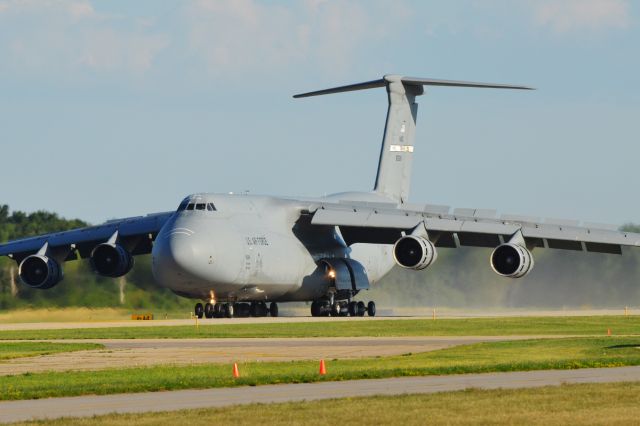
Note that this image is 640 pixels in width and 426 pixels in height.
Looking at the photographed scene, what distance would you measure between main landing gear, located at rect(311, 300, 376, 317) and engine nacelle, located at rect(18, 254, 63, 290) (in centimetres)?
991

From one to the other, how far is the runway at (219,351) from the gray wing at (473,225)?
14.0m

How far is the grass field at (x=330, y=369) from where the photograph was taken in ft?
63.7

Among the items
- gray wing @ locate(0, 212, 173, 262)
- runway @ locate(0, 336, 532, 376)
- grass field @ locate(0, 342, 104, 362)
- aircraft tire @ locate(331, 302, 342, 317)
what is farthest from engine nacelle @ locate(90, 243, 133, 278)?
grass field @ locate(0, 342, 104, 362)

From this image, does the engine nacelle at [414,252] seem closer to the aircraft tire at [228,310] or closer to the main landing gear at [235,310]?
the aircraft tire at [228,310]

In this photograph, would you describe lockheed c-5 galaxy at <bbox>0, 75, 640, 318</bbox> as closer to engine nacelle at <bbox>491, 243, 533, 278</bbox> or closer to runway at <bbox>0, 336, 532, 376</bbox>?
engine nacelle at <bbox>491, 243, 533, 278</bbox>

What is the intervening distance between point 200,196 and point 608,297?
67.2 ft

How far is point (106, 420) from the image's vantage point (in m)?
15.0

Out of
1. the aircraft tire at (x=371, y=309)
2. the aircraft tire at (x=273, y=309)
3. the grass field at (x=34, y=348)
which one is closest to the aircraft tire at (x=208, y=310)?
the aircraft tire at (x=273, y=309)

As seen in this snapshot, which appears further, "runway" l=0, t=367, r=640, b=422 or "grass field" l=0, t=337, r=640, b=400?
"grass field" l=0, t=337, r=640, b=400

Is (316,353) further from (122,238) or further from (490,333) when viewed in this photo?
(122,238)

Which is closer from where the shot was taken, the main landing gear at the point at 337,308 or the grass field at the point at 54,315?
the grass field at the point at 54,315

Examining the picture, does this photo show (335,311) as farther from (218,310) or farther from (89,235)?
(89,235)

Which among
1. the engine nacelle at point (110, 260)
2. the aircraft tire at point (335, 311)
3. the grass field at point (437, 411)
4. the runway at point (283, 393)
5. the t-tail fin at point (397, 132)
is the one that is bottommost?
the grass field at point (437, 411)

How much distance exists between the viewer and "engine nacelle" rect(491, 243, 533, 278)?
44.7 meters
